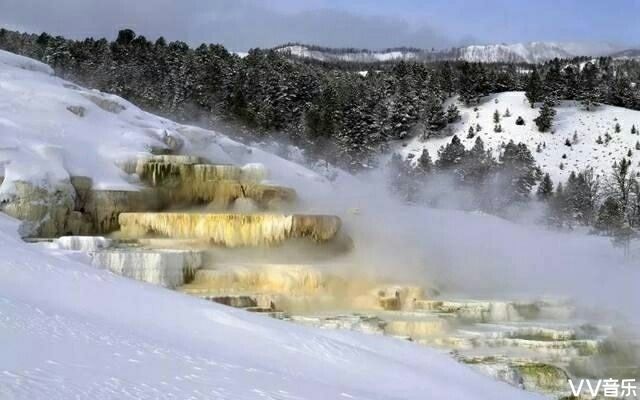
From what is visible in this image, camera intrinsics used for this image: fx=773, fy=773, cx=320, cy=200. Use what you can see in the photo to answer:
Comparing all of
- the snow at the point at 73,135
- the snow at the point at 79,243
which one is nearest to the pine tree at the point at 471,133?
the snow at the point at 73,135

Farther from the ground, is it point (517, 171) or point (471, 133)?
point (471, 133)

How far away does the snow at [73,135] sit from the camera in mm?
15062

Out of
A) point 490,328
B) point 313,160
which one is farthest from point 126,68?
point 490,328

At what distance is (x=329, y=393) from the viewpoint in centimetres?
552

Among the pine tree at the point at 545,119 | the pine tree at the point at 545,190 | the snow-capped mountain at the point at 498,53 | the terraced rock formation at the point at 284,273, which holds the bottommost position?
the terraced rock formation at the point at 284,273

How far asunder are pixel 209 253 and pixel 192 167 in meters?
3.91

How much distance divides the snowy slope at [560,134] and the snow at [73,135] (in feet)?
95.9

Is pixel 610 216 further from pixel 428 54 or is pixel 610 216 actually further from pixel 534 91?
pixel 428 54

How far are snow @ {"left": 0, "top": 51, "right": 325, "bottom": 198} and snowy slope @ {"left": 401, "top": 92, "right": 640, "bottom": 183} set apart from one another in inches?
1151

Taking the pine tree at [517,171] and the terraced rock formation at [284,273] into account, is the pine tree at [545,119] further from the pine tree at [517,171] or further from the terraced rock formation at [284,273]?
the terraced rock formation at [284,273]

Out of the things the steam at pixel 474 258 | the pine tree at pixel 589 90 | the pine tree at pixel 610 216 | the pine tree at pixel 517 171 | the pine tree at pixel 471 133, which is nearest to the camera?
the steam at pixel 474 258

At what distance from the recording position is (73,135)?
1689cm

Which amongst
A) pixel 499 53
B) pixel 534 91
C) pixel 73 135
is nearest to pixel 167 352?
pixel 73 135

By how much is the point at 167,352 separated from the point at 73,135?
12226 millimetres
